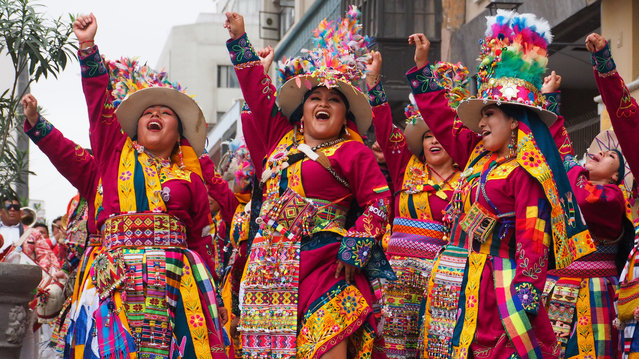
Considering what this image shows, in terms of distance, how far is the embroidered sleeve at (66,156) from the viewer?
7473mm

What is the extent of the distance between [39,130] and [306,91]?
1995mm

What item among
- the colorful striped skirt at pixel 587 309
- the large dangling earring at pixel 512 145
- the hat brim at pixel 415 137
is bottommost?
the colorful striped skirt at pixel 587 309

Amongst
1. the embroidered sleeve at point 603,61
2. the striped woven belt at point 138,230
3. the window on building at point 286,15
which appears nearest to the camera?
the embroidered sleeve at point 603,61

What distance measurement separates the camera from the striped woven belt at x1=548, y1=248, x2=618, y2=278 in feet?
25.6

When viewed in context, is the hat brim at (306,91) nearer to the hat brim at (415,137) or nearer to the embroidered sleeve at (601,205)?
the hat brim at (415,137)

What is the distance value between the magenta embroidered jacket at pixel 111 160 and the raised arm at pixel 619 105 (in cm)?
299

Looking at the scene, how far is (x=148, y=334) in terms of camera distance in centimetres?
702

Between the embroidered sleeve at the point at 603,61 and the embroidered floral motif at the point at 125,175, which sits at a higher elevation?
the embroidered sleeve at the point at 603,61

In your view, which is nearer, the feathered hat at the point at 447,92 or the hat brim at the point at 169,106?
the hat brim at the point at 169,106

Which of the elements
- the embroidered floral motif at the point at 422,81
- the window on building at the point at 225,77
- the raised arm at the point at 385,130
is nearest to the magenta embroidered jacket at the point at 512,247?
the embroidered floral motif at the point at 422,81

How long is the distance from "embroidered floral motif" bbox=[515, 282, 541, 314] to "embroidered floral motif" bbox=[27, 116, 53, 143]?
12.1 ft

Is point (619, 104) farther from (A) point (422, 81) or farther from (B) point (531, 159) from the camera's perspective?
(A) point (422, 81)

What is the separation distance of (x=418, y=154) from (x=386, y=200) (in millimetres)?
2298

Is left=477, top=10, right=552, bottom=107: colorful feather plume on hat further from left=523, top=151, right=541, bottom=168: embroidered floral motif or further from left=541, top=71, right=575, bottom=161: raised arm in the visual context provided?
left=541, top=71, right=575, bottom=161: raised arm
